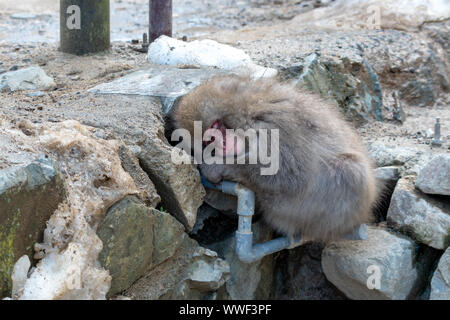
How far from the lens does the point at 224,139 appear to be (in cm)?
304

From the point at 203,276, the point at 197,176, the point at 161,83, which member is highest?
the point at 161,83

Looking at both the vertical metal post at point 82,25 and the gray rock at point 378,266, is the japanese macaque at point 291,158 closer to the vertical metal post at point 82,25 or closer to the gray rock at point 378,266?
the gray rock at point 378,266

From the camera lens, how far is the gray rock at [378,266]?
11.3 ft

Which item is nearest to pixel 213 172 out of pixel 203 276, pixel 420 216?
pixel 203 276

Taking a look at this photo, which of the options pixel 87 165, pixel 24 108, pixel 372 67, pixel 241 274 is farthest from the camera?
pixel 372 67

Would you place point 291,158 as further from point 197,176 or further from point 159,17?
point 159,17

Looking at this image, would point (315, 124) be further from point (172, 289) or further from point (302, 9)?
point (302, 9)

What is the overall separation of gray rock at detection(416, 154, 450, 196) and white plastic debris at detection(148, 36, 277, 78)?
4.14 ft

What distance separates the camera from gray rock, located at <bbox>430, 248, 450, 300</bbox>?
3.36 metres

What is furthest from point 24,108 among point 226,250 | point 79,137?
point 226,250

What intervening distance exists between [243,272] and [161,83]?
50.2 inches

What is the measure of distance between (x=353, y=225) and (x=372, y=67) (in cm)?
253

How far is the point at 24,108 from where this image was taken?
3.15 metres
